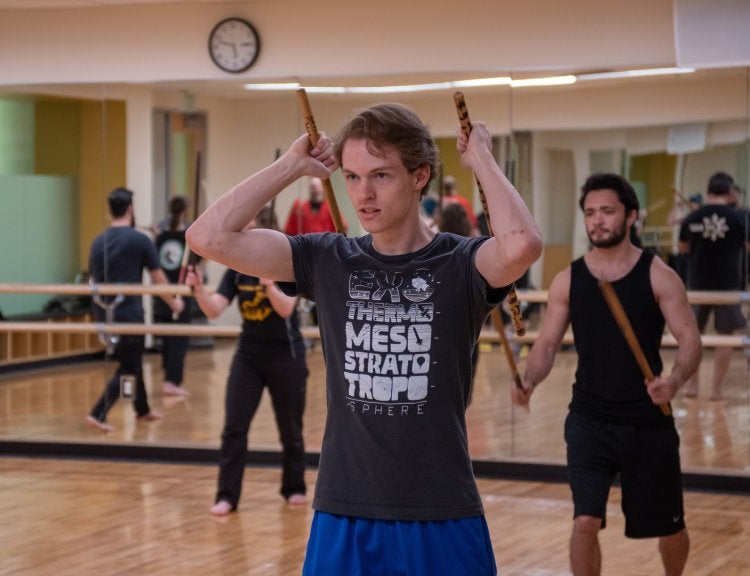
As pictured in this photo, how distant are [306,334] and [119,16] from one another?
2.39m

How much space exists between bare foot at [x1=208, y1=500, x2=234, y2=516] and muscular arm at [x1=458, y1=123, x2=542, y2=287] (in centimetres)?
379

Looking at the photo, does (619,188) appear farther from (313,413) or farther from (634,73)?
(313,413)

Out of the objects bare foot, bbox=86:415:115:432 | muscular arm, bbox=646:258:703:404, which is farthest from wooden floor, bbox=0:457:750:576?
muscular arm, bbox=646:258:703:404

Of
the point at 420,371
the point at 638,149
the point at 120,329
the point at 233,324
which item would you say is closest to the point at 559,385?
the point at 638,149

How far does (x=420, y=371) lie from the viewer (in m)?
2.44

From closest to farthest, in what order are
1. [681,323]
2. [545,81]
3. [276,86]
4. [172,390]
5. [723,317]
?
[681,323]
[723,317]
[545,81]
[276,86]
[172,390]

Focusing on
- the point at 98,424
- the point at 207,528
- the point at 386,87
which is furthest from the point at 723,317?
the point at 98,424

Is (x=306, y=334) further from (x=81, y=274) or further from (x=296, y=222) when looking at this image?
(x=81, y=274)

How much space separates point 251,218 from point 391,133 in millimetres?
348

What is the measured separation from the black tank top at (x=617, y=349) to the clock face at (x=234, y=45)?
3.97 meters

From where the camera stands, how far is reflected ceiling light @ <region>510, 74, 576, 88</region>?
683 centimetres

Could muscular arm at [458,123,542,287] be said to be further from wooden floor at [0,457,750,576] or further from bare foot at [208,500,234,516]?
bare foot at [208,500,234,516]

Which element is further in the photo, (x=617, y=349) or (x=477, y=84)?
(x=477, y=84)

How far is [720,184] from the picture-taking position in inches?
260
